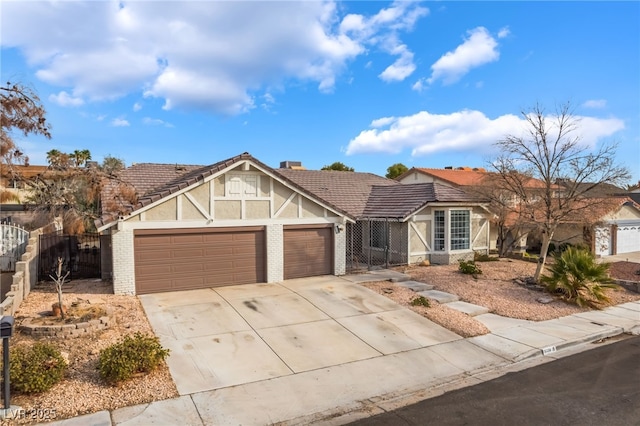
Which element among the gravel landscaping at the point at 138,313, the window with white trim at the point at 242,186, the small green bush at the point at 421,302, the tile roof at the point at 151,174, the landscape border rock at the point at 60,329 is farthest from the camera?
the tile roof at the point at 151,174

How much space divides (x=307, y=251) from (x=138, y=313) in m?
6.88

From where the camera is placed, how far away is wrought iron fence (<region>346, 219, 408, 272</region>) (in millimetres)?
19312

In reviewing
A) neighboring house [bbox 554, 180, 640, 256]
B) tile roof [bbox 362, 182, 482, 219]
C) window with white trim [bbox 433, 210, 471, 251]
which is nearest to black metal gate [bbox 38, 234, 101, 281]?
tile roof [bbox 362, 182, 482, 219]

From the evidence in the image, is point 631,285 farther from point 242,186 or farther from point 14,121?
point 14,121

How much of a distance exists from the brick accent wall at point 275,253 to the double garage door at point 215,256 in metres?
0.19

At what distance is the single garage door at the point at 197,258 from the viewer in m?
13.3

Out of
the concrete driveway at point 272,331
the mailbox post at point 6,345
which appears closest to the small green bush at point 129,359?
the concrete driveway at point 272,331

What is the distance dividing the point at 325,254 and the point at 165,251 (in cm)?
616

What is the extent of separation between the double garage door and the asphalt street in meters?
9.13

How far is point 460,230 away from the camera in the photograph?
20.0 metres

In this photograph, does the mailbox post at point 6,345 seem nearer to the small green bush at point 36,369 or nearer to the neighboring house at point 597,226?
the small green bush at point 36,369

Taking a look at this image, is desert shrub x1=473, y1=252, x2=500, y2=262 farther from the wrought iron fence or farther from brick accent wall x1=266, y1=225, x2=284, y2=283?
brick accent wall x1=266, y1=225, x2=284, y2=283

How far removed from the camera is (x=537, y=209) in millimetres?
16438

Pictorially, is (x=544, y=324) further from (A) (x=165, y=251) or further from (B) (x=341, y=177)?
(B) (x=341, y=177)
